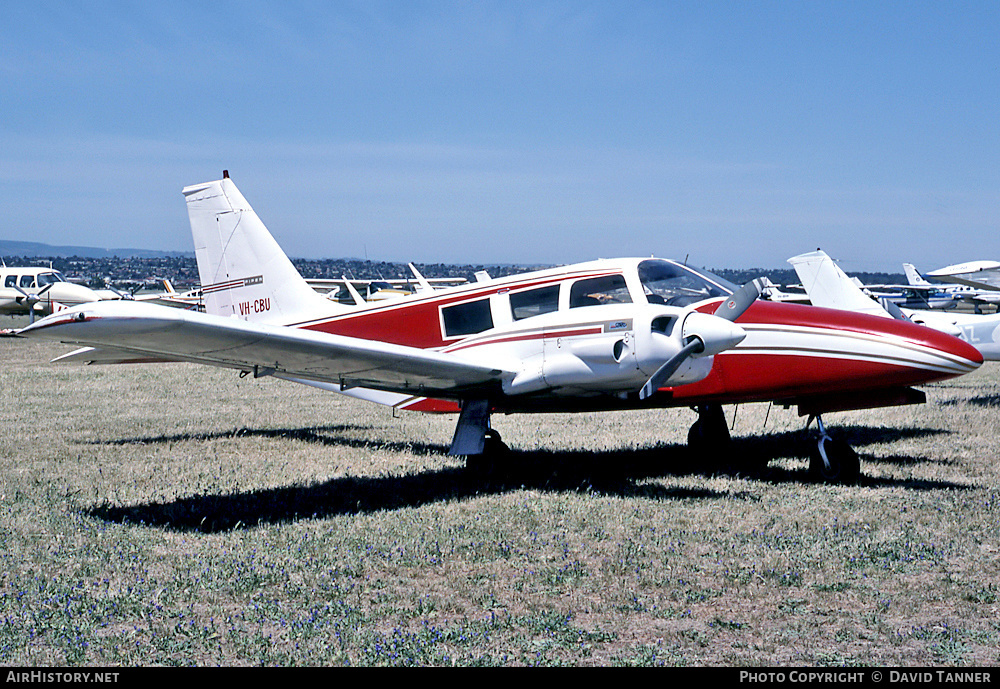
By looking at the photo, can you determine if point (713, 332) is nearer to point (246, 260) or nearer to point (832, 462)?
point (832, 462)

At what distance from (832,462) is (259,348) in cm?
623

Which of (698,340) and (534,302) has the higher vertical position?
(534,302)

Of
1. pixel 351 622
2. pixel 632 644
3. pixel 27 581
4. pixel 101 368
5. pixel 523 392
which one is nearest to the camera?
pixel 632 644

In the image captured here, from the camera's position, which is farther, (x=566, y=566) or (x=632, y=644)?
(x=566, y=566)

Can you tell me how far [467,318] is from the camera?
1016cm

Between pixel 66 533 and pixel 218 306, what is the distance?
216 inches

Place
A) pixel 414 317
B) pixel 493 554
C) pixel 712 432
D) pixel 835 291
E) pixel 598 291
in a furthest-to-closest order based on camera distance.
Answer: pixel 835 291
pixel 712 432
pixel 414 317
pixel 598 291
pixel 493 554

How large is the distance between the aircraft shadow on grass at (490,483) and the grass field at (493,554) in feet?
0.17

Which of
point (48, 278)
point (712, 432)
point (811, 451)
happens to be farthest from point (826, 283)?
point (48, 278)

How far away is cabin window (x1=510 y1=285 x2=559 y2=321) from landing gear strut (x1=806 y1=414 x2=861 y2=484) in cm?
323

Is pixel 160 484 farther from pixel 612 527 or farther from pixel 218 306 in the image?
pixel 612 527

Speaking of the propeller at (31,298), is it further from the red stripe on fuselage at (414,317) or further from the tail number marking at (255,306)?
the red stripe on fuselage at (414,317)

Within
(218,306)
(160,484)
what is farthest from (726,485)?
(218,306)

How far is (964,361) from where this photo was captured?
850cm
